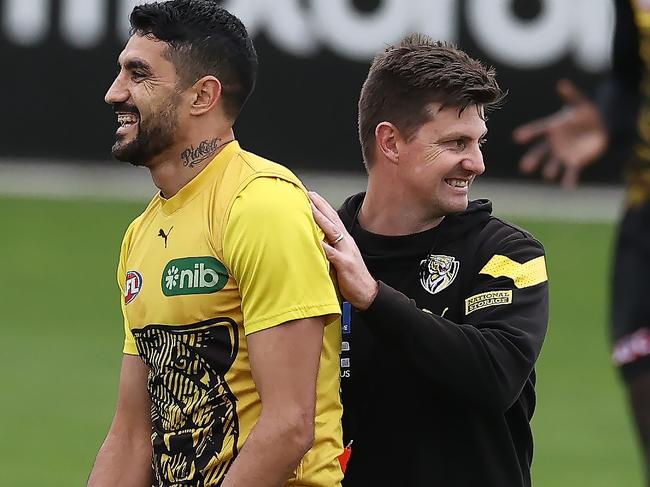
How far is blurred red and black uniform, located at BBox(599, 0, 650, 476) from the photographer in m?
3.41

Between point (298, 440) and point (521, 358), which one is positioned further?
point (521, 358)

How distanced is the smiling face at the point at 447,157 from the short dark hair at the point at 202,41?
0.57m

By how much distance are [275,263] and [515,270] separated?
0.85m

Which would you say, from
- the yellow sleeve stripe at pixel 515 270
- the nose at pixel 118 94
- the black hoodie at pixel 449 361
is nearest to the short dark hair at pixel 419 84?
the black hoodie at pixel 449 361

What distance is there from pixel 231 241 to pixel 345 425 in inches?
31.0

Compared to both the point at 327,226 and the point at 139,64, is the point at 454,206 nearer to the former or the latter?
the point at 327,226

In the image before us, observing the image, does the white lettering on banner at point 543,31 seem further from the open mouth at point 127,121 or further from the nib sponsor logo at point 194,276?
the nib sponsor logo at point 194,276

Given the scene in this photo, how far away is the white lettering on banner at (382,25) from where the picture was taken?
15570mm

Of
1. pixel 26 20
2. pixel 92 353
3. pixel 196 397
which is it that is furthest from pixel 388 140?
pixel 26 20

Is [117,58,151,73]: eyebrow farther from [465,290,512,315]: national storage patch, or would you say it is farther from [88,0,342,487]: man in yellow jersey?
[465,290,512,315]: national storage patch

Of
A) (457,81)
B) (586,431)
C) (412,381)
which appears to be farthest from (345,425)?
(586,431)

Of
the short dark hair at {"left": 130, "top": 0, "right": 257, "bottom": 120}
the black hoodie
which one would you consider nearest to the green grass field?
the black hoodie

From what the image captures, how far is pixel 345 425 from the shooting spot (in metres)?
4.31

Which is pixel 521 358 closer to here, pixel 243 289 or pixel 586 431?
pixel 243 289
